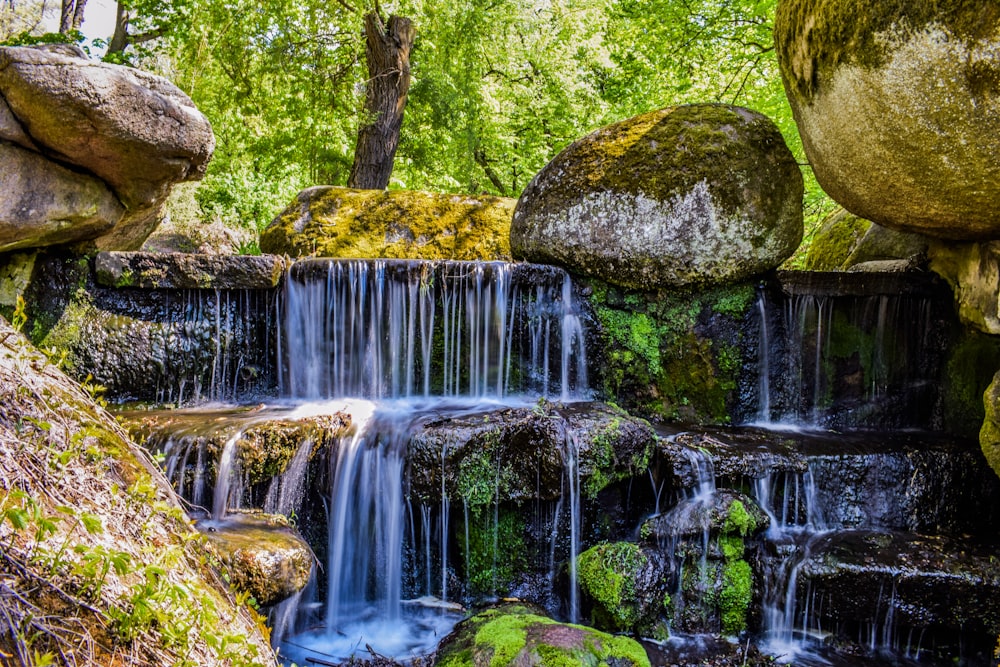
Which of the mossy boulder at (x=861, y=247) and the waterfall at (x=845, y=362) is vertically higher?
the mossy boulder at (x=861, y=247)

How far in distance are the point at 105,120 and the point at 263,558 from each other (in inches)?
150

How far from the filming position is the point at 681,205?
6684 mm

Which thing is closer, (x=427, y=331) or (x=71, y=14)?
(x=427, y=331)

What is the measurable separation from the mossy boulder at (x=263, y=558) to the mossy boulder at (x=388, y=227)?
4.82 metres

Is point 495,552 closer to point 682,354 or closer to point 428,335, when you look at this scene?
point 428,335

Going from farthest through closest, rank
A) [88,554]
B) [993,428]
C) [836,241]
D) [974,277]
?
[836,241]
[974,277]
[993,428]
[88,554]

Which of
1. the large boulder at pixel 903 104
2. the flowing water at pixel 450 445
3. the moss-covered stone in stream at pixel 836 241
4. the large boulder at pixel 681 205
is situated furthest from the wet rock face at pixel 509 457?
the moss-covered stone in stream at pixel 836 241

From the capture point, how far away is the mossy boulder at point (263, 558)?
3758mm

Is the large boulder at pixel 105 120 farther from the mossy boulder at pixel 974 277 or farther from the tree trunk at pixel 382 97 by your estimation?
the mossy boulder at pixel 974 277

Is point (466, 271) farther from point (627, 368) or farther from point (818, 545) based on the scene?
point (818, 545)

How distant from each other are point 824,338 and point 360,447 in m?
4.68

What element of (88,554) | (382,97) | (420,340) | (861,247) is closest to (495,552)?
(420,340)

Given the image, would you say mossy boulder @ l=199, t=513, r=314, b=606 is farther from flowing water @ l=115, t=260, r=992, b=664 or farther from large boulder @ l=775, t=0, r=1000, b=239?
large boulder @ l=775, t=0, r=1000, b=239

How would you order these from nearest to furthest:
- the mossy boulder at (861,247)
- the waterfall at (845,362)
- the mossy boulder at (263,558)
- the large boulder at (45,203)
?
the mossy boulder at (263,558)
the large boulder at (45,203)
the waterfall at (845,362)
the mossy boulder at (861,247)
